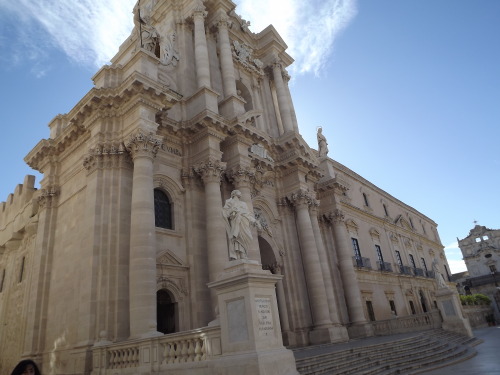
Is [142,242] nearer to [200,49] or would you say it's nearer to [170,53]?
[170,53]

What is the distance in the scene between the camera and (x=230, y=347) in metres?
8.12

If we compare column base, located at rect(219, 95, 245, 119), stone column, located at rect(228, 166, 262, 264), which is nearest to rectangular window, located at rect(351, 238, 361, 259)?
stone column, located at rect(228, 166, 262, 264)

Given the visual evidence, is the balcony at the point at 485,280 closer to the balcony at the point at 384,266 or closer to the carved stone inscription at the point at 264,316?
the balcony at the point at 384,266

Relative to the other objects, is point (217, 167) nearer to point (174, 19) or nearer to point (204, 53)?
point (204, 53)

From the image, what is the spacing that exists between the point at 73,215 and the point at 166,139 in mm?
4920

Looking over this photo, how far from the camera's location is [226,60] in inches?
806

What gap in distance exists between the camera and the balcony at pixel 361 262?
2709 centimetres

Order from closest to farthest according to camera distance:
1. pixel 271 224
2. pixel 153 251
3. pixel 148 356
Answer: pixel 148 356
pixel 153 251
pixel 271 224

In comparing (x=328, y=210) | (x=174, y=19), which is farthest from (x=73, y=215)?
(x=328, y=210)

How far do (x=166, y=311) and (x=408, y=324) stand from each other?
14.9m

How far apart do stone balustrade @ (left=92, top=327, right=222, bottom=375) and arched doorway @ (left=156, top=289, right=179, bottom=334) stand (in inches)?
129

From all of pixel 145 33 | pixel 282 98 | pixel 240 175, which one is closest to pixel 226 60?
pixel 282 98

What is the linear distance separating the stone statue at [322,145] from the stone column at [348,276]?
4.95 metres

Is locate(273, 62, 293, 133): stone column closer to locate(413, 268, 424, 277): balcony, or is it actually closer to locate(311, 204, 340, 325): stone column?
locate(311, 204, 340, 325): stone column
